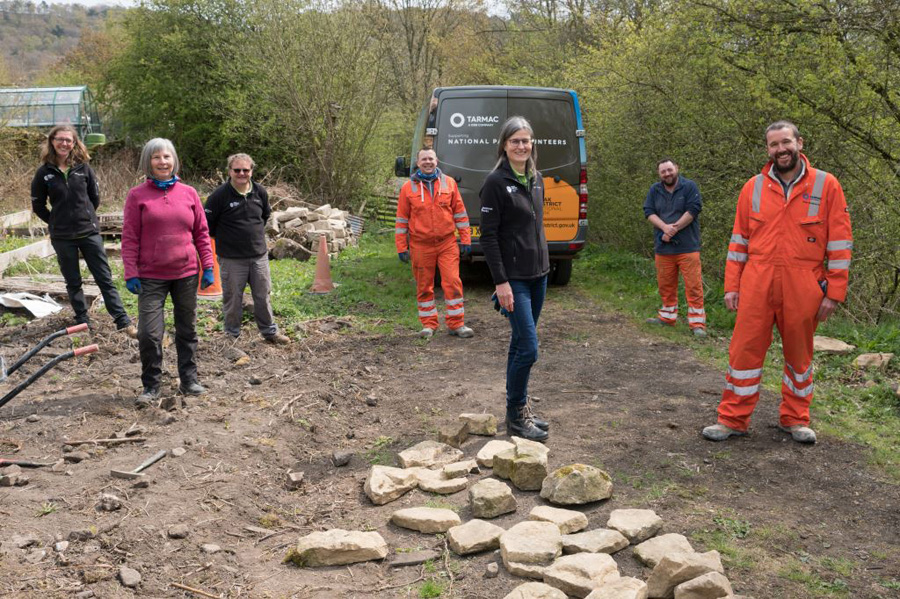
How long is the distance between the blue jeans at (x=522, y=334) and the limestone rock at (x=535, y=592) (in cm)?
185

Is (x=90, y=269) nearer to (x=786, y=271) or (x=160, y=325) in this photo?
(x=160, y=325)

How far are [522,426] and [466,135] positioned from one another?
5488 millimetres

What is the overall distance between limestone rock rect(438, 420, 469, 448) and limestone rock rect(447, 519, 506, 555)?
1.22m

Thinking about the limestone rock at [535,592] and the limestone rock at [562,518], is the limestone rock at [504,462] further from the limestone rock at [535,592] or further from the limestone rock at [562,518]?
the limestone rock at [535,592]

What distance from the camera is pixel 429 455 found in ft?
16.4

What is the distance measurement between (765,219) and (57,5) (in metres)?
113

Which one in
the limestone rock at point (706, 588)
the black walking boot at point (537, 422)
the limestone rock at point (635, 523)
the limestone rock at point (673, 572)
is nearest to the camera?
the limestone rock at point (706, 588)

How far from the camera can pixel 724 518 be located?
4.03 metres

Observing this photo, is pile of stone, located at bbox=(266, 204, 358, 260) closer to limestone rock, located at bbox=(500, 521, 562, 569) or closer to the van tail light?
the van tail light

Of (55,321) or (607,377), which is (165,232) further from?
(607,377)

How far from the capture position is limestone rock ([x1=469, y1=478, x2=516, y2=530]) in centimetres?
419

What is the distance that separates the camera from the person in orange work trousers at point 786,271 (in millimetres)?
4883

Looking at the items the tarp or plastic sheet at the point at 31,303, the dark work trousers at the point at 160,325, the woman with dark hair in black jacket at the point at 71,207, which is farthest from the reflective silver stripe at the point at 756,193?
the tarp or plastic sheet at the point at 31,303

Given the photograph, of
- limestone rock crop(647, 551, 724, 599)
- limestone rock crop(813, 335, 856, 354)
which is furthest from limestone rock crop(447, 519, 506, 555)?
limestone rock crop(813, 335, 856, 354)
